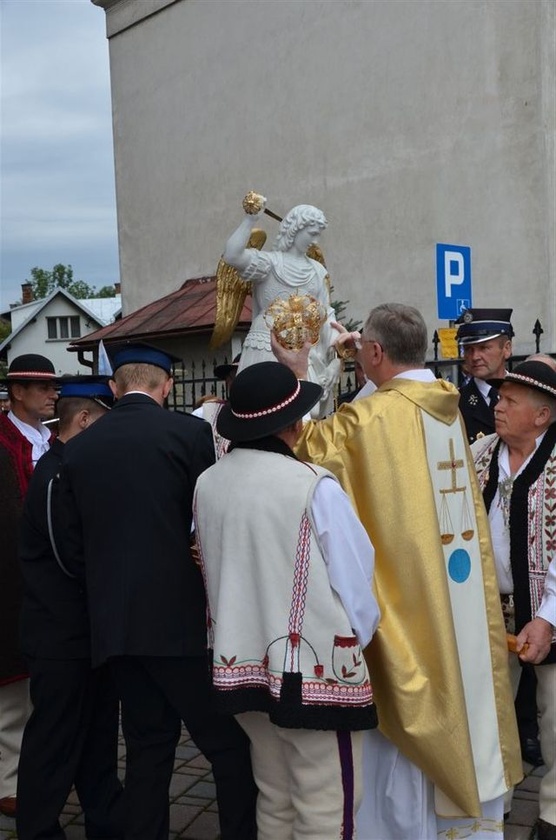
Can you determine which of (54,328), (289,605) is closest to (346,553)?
(289,605)

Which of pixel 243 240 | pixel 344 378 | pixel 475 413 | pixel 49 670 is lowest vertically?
pixel 49 670

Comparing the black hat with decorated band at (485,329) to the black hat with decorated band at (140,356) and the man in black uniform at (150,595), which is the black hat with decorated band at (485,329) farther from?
the man in black uniform at (150,595)

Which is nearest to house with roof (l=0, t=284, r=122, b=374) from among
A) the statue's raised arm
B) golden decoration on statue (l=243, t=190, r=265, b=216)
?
the statue's raised arm

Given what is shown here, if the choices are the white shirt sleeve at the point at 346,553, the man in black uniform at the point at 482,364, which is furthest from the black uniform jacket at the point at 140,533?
the man in black uniform at the point at 482,364

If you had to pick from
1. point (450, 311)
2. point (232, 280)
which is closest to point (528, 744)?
point (232, 280)

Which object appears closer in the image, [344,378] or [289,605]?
[289,605]

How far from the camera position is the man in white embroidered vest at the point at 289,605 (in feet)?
9.06

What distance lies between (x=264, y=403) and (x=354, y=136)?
13.3 meters

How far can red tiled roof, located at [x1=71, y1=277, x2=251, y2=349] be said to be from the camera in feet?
49.8

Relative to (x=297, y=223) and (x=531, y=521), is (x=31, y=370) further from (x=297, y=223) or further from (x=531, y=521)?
(x=531, y=521)

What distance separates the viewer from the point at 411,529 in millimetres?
3297

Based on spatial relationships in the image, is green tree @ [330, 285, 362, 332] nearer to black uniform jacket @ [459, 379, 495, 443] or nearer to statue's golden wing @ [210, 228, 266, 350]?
black uniform jacket @ [459, 379, 495, 443]

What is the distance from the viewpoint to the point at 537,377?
3.75m

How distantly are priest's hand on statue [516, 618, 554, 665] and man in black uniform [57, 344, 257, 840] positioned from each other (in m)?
1.07
